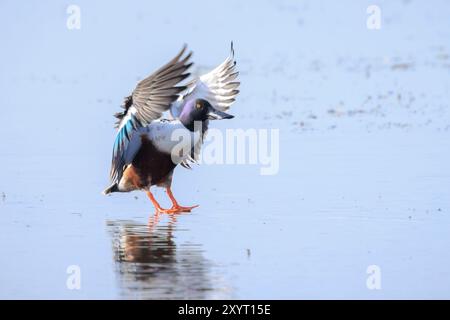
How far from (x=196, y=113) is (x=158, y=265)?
2.12m

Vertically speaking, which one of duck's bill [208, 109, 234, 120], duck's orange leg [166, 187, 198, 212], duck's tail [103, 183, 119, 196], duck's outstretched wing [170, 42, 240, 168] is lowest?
duck's orange leg [166, 187, 198, 212]

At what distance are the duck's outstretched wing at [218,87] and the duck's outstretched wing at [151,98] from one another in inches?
34.6

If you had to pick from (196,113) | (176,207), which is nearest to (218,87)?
(196,113)

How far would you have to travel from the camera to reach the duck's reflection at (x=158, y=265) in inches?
303

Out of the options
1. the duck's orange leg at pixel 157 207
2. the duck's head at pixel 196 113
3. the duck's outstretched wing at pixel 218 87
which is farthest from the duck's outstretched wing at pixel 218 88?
the duck's orange leg at pixel 157 207

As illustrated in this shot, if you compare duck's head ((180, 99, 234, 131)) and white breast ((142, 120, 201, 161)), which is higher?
duck's head ((180, 99, 234, 131))

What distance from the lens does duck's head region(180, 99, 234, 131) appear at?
→ 1012 centimetres

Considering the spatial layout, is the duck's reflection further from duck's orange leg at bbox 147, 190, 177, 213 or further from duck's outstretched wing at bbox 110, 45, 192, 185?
duck's outstretched wing at bbox 110, 45, 192, 185

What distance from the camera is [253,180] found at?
11.6 metres

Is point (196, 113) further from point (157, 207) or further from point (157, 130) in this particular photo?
point (157, 207)

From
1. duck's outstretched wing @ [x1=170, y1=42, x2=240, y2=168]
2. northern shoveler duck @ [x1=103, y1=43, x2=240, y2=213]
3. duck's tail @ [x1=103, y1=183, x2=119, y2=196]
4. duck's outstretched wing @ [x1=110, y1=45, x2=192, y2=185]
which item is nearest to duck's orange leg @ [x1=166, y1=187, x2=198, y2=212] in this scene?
northern shoveler duck @ [x1=103, y1=43, x2=240, y2=213]

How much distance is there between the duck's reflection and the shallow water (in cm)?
2

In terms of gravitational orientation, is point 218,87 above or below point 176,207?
above

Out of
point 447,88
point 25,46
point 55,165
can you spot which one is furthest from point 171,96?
point 25,46
